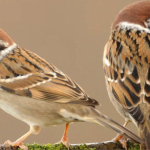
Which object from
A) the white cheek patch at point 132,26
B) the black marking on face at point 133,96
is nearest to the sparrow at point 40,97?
the black marking on face at point 133,96

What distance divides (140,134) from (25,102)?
928 millimetres

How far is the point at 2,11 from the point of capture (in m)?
6.59

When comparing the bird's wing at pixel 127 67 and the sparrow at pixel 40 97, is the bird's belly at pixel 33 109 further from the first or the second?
the bird's wing at pixel 127 67

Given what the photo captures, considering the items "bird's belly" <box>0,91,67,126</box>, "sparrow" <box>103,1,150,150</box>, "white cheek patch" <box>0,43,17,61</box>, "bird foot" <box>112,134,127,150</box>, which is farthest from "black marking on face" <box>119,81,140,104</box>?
"white cheek patch" <box>0,43,17,61</box>

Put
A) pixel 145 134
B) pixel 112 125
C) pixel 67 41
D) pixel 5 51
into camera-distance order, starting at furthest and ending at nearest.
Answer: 1. pixel 67 41
2. pixel 5 51
3. pixel 112 125
4. pixel 145 134

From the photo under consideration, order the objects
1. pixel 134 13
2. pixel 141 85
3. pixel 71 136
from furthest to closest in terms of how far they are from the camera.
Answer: pixel 71 136 → pixel 134 13 → pixel 141 85

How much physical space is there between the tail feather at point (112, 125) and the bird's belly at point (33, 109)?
28 centimetres

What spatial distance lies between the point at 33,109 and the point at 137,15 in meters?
1.17

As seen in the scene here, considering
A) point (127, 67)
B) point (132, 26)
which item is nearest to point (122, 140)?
point (127, 67)

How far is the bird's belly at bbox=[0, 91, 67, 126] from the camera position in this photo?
3.95 meters

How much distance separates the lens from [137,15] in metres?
4.38

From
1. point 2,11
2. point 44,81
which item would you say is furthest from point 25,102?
point 2,11

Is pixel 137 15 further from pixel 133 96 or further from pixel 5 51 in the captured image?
pixel 5 51

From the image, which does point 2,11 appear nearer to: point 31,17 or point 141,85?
point 31,17
